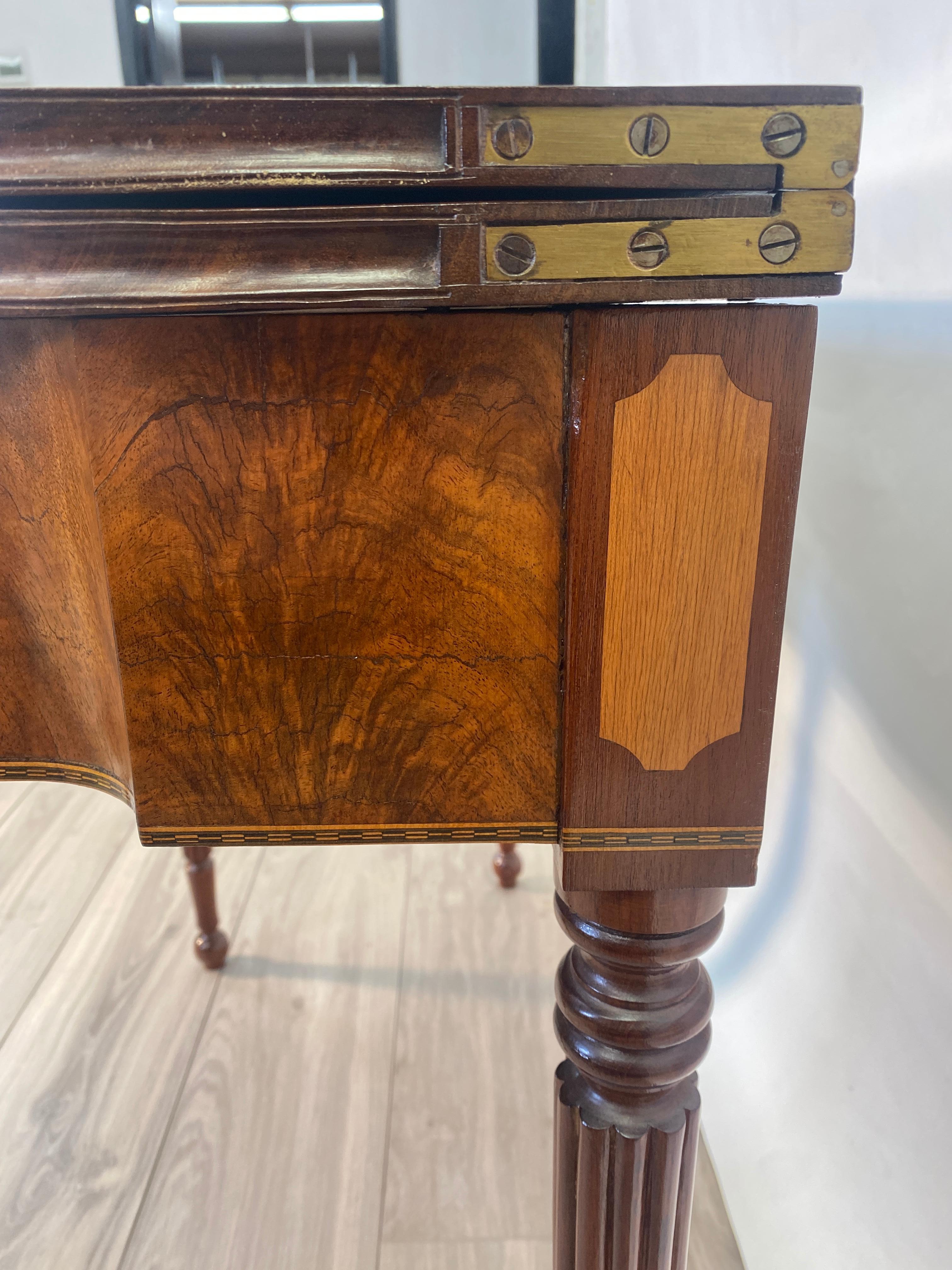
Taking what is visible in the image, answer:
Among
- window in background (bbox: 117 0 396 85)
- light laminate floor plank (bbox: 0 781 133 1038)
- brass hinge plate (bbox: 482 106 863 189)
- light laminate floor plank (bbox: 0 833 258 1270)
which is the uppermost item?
window in background (bbox: 117 0 396 85)

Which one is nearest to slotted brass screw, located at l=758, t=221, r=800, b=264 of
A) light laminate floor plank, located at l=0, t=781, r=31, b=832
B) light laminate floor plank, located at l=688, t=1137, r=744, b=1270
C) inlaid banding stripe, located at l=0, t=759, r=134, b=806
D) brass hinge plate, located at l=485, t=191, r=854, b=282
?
brass hinge plate, located at l=485, t=191, r=854, b=282

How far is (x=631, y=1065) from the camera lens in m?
0.46

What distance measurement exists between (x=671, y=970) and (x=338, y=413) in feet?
1.03

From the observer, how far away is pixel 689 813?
0.40 metres

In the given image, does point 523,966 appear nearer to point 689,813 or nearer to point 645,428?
point 689,813

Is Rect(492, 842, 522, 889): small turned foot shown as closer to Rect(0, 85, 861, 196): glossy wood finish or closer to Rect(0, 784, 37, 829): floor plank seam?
Rect(0, 784, 37, 829): floor plank seam

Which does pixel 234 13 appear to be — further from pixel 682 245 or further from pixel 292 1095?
pixel 292 1095

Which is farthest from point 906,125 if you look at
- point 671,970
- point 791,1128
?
point 791,1128

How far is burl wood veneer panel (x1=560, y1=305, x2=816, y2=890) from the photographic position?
34cm

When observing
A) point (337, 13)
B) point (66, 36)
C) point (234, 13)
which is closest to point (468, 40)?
point (337, 13)

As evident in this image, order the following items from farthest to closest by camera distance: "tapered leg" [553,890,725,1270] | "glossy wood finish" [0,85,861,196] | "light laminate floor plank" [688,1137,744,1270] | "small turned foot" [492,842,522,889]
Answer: "small turned foot" [492,842,522,889]
"light laminate floor plank" [688,1137,744,1270]
"tapered leg" [553,890,725,1270]
"glossy wood finish" [0,85,861,196]

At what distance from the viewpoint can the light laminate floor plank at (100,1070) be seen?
2.80 ft

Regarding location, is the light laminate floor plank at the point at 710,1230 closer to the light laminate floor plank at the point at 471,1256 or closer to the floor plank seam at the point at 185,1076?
the light laminate floor plank at the point at 471,1256

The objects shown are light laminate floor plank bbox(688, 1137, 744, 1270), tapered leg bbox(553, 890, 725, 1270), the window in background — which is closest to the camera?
tapered leg bbox(553, 890, 725, 1270)
